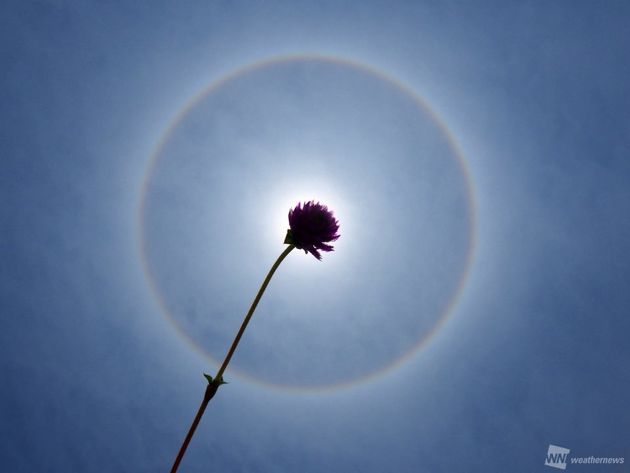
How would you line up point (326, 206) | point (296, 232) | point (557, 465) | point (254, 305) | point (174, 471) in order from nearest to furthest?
point (174, 471) → point (254, 305) → point (296, 232) → point (326, 206) → point (557, 465)

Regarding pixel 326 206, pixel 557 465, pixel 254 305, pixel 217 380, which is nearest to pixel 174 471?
pixel 217 380

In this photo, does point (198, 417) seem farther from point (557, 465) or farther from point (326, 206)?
point (557, 465)

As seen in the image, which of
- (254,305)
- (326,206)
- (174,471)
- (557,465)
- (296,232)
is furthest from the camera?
(557,465)

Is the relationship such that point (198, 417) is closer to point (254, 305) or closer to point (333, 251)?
point (254, 305)

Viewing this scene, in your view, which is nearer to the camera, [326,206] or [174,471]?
[174,471]

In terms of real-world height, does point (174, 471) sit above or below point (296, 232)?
below

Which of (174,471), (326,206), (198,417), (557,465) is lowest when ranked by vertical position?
(174,471)

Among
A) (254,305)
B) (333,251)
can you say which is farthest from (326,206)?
(254,305)
